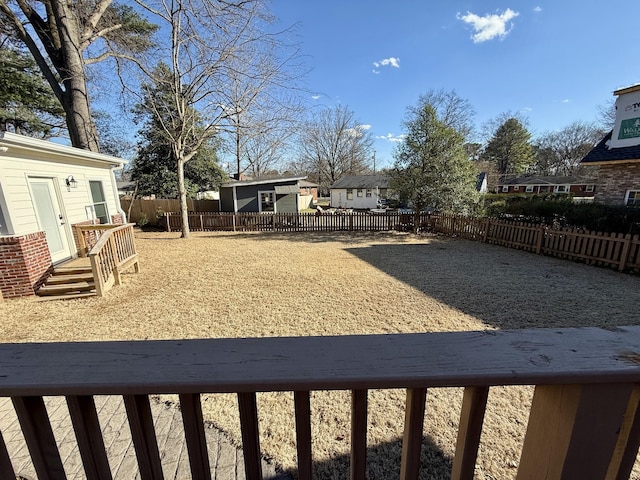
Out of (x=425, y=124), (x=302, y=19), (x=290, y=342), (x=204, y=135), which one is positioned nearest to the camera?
(x=290, y=342)

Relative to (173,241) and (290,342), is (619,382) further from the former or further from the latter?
(173,241)

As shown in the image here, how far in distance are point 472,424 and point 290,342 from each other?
592 mm

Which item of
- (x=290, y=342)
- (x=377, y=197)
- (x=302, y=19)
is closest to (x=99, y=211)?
(x=302, y=19)

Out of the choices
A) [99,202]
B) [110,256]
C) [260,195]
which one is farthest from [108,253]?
[260,195]

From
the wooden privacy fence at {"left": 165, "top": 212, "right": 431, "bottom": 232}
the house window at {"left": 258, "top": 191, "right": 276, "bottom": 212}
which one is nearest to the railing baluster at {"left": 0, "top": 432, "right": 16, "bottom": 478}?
the wooden privacy fence at {"left": 165, "top": 212, "right": 431, "bottom": 232}

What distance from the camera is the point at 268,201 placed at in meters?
21.1

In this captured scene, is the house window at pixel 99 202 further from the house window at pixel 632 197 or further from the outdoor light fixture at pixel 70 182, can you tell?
the house window at pixel 632 197

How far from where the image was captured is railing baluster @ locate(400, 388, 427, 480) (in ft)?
2.63

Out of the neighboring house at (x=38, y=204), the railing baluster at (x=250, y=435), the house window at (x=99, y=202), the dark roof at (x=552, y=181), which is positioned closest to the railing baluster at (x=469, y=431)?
the railing baluster at (x=250, y=435)

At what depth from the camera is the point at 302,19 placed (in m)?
8.15

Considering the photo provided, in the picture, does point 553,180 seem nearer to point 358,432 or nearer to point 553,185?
point 553,185

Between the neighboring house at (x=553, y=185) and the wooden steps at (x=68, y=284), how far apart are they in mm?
43664

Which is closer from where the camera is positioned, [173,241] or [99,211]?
[99,211]

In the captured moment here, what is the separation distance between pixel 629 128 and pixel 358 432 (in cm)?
1567
